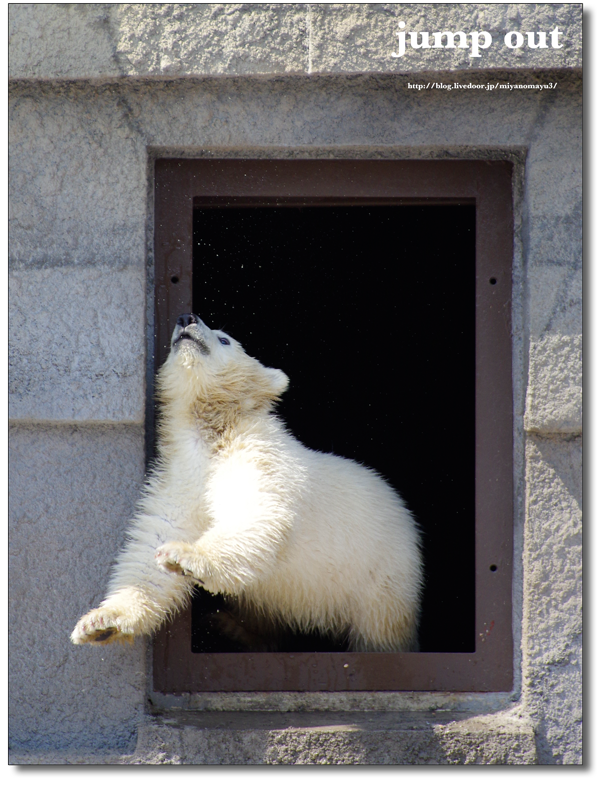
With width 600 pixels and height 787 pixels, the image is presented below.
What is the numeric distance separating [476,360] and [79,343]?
5.46ft

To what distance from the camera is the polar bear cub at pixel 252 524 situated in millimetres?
2600

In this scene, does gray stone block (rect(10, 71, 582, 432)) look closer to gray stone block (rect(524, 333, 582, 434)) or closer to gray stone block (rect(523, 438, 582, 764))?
gray stone block (rect(524, 333, 582, 434))

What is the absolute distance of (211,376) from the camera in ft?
9.50

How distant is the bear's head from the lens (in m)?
2.84

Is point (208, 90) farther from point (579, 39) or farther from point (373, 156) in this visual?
point (579, 39)

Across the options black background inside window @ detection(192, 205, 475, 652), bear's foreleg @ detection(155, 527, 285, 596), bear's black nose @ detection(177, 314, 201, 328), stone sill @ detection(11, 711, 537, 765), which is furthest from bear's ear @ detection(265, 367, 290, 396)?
stone sill @ detection(11, 711, 537, 765)

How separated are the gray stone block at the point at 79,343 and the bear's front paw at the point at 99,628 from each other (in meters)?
0.77

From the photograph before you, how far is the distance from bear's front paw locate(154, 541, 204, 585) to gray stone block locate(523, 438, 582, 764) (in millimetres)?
1402

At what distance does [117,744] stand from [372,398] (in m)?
2.51

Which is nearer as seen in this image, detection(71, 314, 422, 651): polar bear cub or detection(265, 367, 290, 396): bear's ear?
detection(71, 314, 422, 651): polar bear cub

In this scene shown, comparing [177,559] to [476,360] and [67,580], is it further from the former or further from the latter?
[476,360]

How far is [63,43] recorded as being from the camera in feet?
→ 9.53

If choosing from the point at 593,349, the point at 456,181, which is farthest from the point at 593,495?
the point at 456,181

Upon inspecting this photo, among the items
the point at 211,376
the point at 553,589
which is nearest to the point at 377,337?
the point at 211,376
